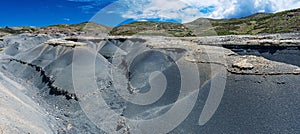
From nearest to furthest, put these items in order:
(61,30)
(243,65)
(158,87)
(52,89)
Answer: (243,65) < (158,87) < (52,89) < (61,30)

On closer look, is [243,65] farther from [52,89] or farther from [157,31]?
[157,31]

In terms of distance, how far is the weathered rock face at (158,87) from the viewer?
10898 mm

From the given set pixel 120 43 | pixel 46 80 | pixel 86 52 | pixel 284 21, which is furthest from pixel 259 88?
pixel 284 21

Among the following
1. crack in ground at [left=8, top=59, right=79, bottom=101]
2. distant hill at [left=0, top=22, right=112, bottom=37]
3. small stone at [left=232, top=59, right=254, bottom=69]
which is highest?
distant hill at [left=0, top=22, right=112, bottom=37]

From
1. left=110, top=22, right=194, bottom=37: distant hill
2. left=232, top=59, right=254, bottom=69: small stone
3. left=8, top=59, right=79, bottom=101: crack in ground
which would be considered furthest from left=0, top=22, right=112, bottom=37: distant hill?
left=232, top=59, right=254, bottom=69: small stone

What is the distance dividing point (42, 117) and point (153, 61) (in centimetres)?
1030

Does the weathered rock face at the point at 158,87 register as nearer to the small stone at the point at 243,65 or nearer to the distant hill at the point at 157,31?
the small stone at the point at 243,65

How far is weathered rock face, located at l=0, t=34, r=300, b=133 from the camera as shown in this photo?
35.8ft

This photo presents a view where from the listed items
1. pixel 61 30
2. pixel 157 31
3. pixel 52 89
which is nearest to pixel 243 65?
pixel 52 89

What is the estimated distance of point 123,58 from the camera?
29.6 m

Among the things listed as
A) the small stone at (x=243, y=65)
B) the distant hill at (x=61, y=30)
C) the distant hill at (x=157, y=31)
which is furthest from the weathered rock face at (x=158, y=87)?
the distant hill at (x=61, y=30)

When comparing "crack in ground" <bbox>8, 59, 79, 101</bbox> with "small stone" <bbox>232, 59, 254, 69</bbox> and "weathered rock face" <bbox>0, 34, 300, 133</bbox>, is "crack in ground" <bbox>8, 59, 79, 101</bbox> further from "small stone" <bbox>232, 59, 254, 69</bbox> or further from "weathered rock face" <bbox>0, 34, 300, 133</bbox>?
"small stone" <bbox>232, 59, 254, 69</bbox>

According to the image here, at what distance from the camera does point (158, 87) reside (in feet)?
53.1

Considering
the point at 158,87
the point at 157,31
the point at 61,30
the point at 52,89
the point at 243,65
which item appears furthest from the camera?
the point at 61,30
